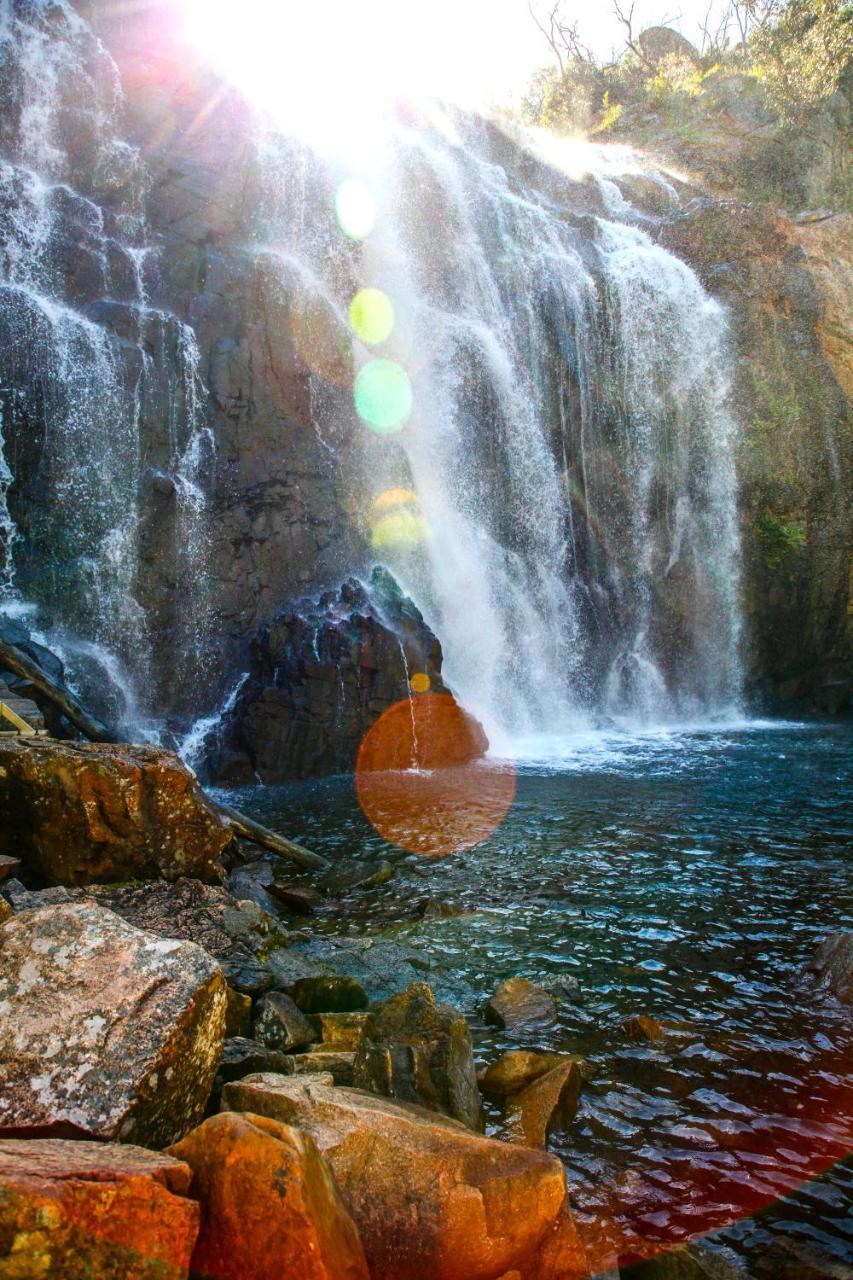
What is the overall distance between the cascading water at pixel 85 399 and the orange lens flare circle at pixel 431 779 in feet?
16.6

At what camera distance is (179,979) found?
4012 millimetres

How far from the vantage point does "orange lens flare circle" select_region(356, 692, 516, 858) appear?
13.2 metres

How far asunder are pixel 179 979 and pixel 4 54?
2713 centimetres

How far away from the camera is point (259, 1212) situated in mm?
2998

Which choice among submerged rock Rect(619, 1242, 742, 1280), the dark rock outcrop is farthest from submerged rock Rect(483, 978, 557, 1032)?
the dark rock outcrop

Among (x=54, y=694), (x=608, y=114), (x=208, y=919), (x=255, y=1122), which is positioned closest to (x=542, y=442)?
(x=54, y=694)

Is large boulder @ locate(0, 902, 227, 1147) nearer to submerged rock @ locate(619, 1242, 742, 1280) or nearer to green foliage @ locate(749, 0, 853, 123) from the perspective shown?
submerged rock @ locate(619, 1242, 742, 1280)

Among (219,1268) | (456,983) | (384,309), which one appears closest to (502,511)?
(384,309)

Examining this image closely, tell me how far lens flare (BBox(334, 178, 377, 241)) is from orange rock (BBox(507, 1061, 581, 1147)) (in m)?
27.4

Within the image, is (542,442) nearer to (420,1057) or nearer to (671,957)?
(671,957)

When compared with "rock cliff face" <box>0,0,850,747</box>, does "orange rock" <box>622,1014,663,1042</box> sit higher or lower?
lower

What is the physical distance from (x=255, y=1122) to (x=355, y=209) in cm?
2984

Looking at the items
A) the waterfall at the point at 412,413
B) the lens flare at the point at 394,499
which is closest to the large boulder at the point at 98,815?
the waterfall at the point at 412,413

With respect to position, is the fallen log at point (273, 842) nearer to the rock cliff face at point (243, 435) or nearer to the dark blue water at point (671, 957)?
the dark blue water at point (671, 957)
